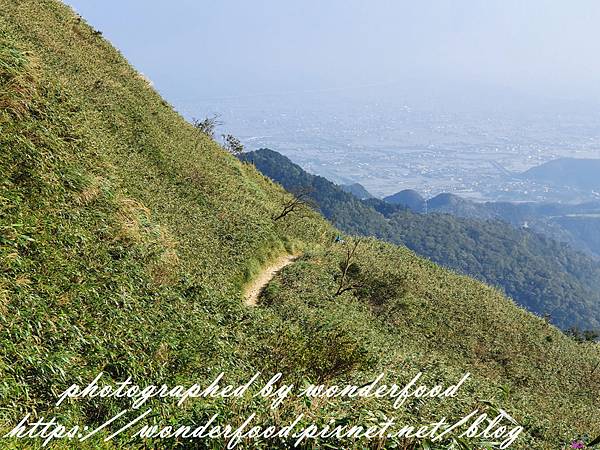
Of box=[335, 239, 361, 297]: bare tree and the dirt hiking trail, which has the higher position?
the dirt hiking trail

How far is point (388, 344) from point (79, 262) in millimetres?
16691

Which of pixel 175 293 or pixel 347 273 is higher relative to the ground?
pixel 175 293

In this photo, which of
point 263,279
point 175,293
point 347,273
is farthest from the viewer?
point 347,273

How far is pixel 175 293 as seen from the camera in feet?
51.9

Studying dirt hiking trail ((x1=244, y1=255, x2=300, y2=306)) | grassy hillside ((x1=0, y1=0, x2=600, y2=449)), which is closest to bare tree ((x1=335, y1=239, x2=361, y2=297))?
grassy hillside ((x1=0, y1=0, x2=600, y2=449))

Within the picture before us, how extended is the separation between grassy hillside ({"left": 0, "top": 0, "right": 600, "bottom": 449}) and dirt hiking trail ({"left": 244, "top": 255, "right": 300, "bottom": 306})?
65 centimetres

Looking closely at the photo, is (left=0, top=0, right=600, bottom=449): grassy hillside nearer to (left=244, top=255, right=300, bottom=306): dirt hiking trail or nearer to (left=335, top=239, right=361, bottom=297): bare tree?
(left=335, top=239, right=361, bottom=297): bare tree

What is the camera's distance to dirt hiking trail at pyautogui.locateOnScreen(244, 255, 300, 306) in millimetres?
25719

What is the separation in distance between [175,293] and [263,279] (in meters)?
13.4

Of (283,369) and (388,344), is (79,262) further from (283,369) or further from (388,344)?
(388,344)

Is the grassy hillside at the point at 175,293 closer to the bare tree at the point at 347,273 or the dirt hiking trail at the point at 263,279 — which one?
the bare tree at the point at 347,273

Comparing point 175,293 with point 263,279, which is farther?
point 263,279

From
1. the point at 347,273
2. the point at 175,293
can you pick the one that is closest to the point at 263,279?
the point at 347,273

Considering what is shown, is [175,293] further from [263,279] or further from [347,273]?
[347,273]
